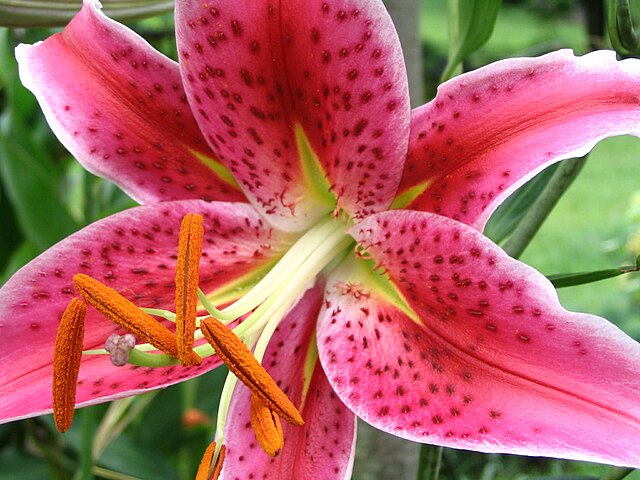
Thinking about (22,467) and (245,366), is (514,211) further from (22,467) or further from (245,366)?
(22,467)

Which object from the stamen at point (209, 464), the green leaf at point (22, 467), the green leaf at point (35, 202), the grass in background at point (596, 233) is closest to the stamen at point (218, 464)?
the stamen at point (209, 464)

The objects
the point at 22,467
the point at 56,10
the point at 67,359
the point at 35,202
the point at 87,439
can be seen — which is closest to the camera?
the point at 67,359

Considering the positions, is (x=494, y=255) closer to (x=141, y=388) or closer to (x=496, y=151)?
(x=496, y=151)

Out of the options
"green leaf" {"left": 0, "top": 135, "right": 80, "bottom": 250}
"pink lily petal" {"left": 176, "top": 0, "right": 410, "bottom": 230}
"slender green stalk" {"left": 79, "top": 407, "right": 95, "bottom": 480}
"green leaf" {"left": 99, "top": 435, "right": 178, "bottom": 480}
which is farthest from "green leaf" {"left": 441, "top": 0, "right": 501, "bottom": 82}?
Answer: "green leaf" {"left": 99, "top": 435, "right": 178, "bottom": 480}

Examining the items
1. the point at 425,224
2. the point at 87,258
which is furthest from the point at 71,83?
the point at 425,224

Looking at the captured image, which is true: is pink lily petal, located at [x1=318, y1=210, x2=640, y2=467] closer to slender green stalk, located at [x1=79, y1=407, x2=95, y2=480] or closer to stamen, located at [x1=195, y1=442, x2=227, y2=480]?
stamen, located at [x1=195, y1=442, x2=227, y2=480]

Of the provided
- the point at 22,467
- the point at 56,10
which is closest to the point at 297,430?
the point at 56,10
